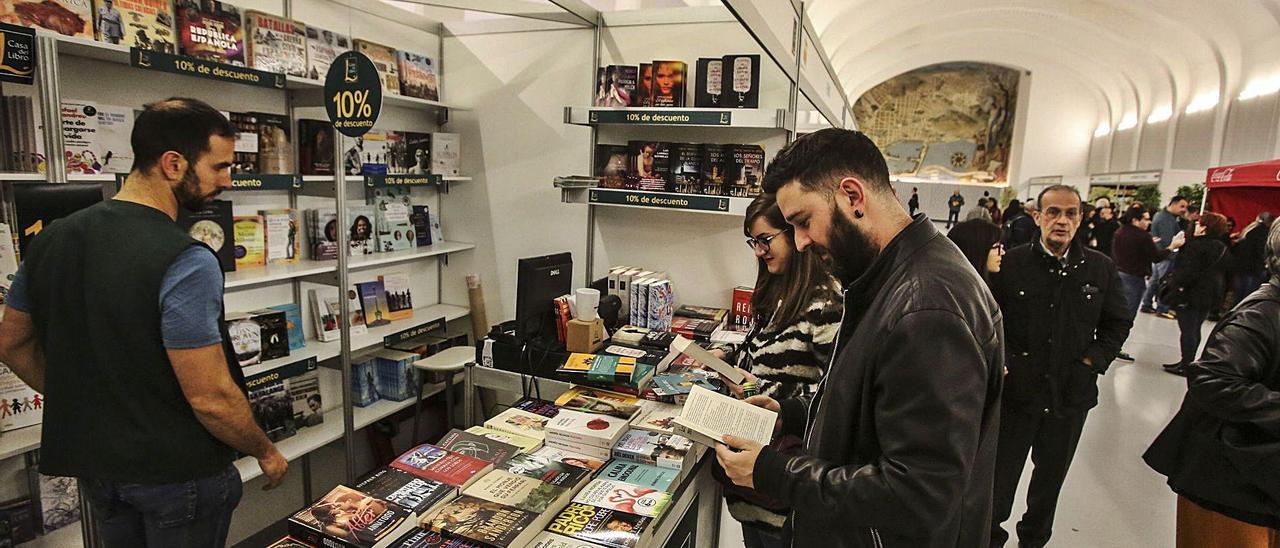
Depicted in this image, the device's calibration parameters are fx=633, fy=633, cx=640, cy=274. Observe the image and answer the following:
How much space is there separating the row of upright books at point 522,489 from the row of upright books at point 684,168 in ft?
5.47

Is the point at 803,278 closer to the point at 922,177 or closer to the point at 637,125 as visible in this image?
the point at 637,125

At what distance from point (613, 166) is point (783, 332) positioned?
2149mm

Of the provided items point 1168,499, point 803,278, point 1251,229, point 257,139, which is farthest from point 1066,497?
point 1251,229

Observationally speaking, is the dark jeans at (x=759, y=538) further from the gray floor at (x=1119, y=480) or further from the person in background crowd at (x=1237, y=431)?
→ the person in background crowd at (x=1237, y=431)

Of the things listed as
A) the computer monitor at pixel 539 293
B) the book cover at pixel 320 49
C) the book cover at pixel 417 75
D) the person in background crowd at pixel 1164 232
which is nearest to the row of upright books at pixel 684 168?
the computer monitor at pixel 539 293

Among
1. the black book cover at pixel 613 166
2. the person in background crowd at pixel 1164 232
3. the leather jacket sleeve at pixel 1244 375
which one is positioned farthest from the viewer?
the person in background crowd at pixel 1164 232

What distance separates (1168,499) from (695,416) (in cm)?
372

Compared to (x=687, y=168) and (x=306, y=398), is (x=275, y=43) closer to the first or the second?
(x=306, y=398)

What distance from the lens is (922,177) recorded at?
20.9m

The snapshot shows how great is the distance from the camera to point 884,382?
112cm

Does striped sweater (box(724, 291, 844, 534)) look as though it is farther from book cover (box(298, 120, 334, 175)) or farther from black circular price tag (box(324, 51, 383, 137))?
book cover (box(298, 120, 334, 175))

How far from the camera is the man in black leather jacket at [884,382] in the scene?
108 cm

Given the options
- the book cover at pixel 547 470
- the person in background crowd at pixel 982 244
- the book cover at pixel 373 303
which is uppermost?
the person in background crowd at pixel 982 244

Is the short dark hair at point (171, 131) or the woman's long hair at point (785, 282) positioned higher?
the short dark hair at point (171, 131)
